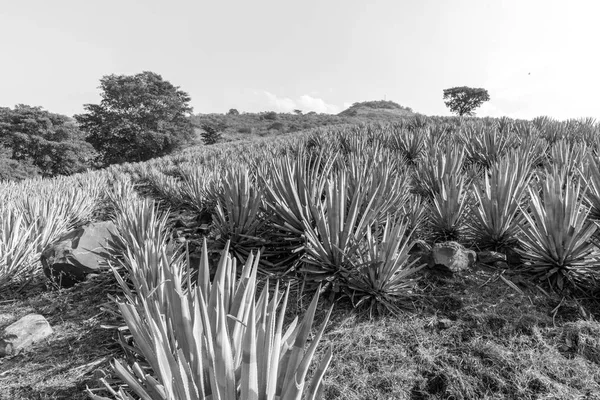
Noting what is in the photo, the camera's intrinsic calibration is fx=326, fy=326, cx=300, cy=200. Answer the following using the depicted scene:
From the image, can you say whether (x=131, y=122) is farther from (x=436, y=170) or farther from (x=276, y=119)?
(x=436, y=170)

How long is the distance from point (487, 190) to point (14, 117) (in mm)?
38159

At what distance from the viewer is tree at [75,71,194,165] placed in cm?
3381

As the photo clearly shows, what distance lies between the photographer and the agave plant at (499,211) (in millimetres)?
3012

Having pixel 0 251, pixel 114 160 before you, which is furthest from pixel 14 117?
pixel 0 251

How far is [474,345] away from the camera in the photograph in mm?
2031

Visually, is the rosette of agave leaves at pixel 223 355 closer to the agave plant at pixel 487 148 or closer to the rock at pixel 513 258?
the rock at pixel 513 258

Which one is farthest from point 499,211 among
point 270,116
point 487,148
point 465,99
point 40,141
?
point 465,99

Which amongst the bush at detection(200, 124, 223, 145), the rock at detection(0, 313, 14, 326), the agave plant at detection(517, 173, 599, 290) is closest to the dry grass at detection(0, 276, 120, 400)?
the rock at detection(0, 313, 14, 326)

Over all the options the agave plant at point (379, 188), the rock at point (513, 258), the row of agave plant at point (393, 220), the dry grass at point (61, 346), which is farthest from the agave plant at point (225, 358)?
the rock at point (513, 258)

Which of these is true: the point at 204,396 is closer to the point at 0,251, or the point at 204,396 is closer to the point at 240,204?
the point at 240,204

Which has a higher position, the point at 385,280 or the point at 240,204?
the point at 240,204

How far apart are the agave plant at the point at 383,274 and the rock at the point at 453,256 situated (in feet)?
1.51

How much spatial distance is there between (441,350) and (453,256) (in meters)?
0.97

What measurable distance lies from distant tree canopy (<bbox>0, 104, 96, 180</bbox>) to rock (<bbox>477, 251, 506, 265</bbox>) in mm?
33424
